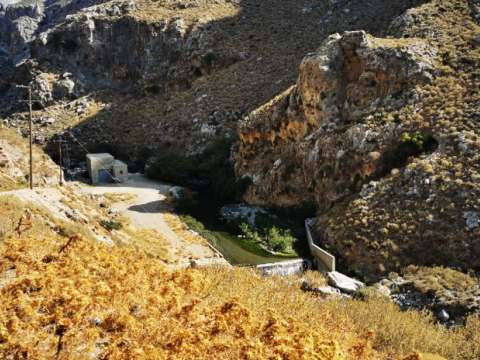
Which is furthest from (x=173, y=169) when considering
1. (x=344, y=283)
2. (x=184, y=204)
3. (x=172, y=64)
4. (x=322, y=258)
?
(x=344, y=283)

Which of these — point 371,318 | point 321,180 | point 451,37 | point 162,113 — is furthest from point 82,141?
point 371,318

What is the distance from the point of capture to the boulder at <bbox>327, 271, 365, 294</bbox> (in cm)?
1650

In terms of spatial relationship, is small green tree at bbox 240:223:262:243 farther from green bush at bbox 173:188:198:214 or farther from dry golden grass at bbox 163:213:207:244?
green bush at bbox 173:188:198:214

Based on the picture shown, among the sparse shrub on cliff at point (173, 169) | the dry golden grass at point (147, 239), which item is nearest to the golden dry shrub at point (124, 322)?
the dry golden grass at point (147, 239)

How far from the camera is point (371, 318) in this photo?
937cm

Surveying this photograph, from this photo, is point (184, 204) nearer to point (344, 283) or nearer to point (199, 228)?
point (199, 228)

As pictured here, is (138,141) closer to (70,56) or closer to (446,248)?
(70,56)

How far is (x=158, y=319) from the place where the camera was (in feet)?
21.0

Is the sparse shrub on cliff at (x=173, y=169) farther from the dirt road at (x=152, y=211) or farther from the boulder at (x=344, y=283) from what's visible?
the boulder at (x=344, y=283)

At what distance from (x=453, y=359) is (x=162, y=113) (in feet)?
160

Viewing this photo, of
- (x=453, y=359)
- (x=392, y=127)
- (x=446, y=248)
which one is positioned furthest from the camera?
(x=392, y=127)

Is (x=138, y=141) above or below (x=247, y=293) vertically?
below

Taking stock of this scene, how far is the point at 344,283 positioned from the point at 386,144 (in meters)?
11.6

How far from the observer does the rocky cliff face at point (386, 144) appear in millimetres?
19634
